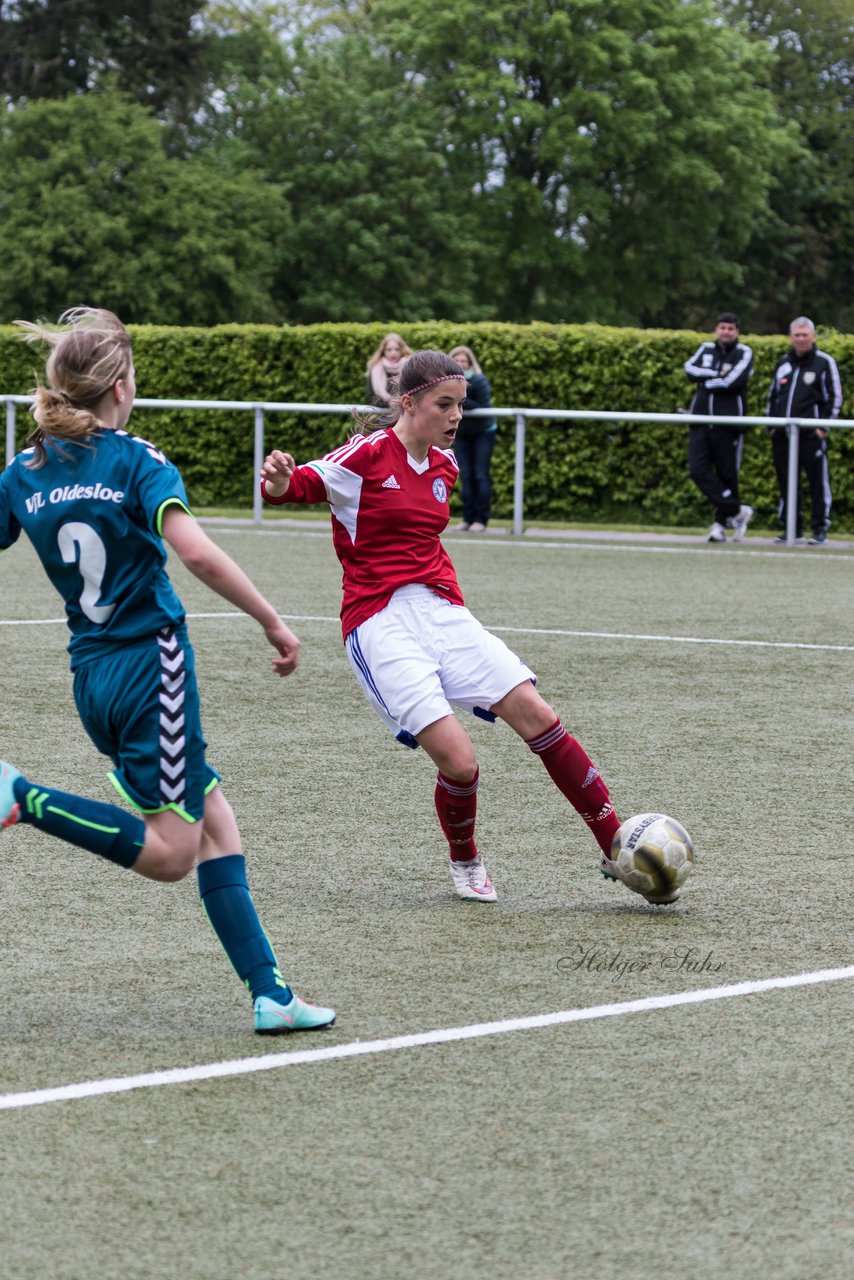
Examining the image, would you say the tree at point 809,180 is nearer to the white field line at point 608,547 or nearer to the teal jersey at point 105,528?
the white field line at point 608,547

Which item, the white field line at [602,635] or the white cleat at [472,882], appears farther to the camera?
the white field line at [602,635]

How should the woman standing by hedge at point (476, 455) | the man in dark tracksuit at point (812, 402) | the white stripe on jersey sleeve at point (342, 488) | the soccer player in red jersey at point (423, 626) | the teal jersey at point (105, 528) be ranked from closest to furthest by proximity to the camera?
the teal jersey at point (105, 528), the soccer player in red jersey at point (423, 626), the white stripe on jersey sleeve at point (342, 488), the man in dark tracksuit at point (812, 402), the woman standing by hedge at point (476, 455)

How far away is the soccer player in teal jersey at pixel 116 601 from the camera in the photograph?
165 inches

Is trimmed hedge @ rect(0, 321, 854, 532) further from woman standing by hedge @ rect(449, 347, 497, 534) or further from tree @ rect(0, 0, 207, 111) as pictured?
tree @ rect(0, 0, 207, 111)

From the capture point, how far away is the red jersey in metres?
5.86

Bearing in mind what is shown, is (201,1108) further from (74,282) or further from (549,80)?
(549,80)

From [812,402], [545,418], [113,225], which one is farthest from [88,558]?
[113,225]

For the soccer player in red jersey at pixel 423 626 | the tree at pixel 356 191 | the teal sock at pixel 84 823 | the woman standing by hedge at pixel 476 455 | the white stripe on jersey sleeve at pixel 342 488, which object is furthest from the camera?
the tree at pixel 356 191

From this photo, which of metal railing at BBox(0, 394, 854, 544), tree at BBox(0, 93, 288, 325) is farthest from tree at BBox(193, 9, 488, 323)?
metal railing at BBox(0, 394, 854, 544)

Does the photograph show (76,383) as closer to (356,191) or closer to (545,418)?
(545,418)

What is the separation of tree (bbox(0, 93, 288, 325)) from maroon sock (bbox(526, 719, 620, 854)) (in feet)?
127

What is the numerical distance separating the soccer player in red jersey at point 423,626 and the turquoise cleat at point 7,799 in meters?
1.66

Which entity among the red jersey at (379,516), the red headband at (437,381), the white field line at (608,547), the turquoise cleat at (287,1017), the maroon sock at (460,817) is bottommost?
the white field line at (608,547)

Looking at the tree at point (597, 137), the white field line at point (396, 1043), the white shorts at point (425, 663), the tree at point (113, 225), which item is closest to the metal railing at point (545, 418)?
the white shorts at point (425, 663)
